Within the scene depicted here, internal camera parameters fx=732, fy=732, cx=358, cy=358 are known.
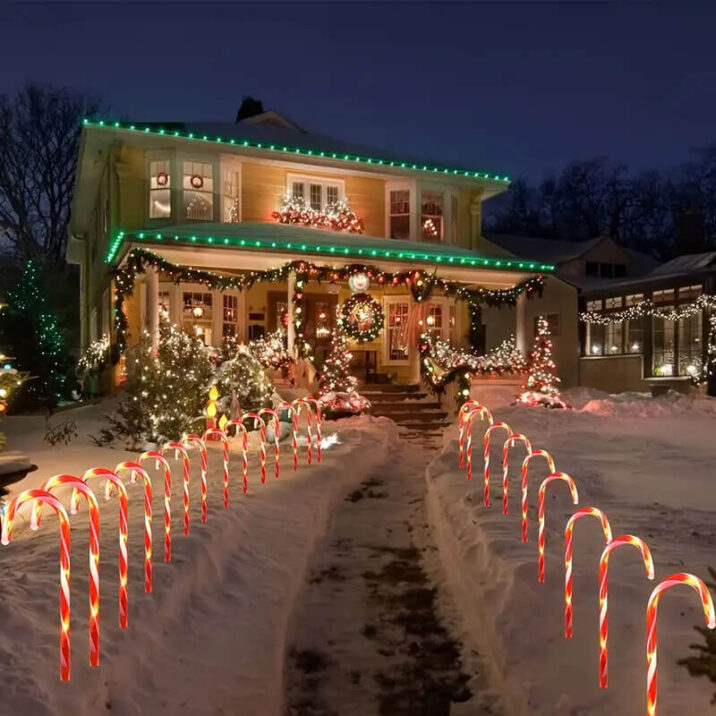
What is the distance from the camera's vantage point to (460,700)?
4.54 meters

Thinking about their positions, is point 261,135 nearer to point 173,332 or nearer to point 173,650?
point 173,332

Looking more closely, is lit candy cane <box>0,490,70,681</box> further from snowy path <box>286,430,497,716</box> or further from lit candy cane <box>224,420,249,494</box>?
lit candy cane <box>224,420,249,494</box>

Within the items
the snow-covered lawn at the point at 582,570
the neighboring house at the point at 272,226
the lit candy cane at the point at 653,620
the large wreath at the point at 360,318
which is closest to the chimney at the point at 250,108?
the neighboring house at the point at 272,226

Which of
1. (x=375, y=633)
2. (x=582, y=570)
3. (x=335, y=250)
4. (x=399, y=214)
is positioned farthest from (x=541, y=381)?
(x=375, y=633)

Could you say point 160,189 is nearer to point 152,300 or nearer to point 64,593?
point 152,300

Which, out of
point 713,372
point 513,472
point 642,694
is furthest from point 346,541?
point 713,372

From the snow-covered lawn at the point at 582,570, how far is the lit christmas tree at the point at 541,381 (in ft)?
16.6

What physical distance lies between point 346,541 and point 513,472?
116 inches

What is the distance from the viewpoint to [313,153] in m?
18.6

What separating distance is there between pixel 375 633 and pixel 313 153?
15033 mm

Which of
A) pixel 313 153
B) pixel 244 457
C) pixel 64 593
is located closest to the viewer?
pixel 64 593

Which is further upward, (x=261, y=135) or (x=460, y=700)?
(x=261, y=135)

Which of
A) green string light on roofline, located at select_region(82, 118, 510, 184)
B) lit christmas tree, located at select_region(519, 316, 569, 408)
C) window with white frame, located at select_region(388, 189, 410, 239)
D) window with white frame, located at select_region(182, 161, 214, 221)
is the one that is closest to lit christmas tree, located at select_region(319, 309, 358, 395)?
lit christmas tree, located at select_region(519, 316, 569, 408)

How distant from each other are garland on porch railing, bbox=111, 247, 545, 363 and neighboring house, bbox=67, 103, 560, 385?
0.22 metres
